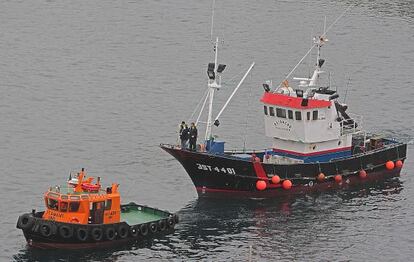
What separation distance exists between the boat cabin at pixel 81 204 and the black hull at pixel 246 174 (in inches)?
389

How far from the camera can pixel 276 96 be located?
86.5 m

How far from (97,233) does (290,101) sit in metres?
19.2

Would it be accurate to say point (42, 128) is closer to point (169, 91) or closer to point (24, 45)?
point (169, 91)

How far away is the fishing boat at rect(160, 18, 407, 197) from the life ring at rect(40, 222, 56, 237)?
1304cm

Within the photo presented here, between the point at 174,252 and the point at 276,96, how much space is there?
681 inches

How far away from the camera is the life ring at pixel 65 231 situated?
71.0 meters

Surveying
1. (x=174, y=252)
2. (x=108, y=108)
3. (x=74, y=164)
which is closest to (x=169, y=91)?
(x=108, y=108)

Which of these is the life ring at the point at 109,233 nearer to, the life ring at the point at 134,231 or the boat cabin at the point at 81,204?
the boat cabin at the point at 81,204

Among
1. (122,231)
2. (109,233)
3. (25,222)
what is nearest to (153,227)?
(122,231)

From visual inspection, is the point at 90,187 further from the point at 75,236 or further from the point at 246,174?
the point at 246,174

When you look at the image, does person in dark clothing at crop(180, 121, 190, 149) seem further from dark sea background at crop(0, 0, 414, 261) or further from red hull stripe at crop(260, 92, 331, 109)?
red hull stripe at crop(260, 92, 331, 109)

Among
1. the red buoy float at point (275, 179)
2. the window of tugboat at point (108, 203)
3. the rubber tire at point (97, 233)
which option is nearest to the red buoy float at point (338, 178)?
the red buoy float at point (275, 179)

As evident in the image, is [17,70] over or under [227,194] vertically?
over

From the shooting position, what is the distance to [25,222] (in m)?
71.2
